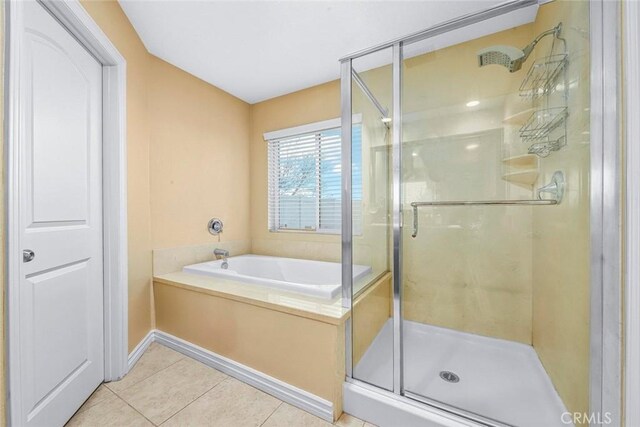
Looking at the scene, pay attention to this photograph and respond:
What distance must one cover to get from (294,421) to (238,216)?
84.0 inches

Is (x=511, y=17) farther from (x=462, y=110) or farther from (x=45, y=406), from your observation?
(x=45, y=406)

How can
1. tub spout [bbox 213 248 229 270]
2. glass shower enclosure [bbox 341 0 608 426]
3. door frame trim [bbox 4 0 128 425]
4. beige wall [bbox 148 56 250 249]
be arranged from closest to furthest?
glass shower enclosure [bbox 341 0 608 426] < door frame trim [bbox 4 0 128 425] < beige wall [bbox 148 56 250 249] < tub spout [bbox 213 248 229 270]

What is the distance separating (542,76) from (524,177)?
2.01 ft

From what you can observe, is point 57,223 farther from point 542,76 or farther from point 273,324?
point 542,76

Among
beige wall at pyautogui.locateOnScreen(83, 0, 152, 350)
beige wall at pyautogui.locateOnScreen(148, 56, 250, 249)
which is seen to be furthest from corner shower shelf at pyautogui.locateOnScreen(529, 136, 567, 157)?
beige wall at pyautogui.locateOnScreen(148, 56, 250, 249)

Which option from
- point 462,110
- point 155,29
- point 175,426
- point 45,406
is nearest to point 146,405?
point 175,426

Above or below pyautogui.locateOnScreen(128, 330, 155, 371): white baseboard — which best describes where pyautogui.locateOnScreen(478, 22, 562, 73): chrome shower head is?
above

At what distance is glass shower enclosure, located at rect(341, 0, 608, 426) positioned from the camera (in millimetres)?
1202

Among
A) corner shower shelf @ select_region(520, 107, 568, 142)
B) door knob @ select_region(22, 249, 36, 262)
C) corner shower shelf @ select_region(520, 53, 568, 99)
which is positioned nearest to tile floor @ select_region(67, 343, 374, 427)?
door knob @ select_region(22, 249, 36, 262)

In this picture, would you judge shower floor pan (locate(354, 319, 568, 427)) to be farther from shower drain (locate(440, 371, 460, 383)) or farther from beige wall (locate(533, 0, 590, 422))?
beige wall (locate(533, 0, 590, 422))

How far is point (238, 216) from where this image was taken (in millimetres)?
2939

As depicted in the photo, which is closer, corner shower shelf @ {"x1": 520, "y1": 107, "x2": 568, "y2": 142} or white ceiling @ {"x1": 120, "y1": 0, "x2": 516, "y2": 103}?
corner shower shelf @ {"x1": 520, "y1": 107, "x2": 568, "y2": 142}

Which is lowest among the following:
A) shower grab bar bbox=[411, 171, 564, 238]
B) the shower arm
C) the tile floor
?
the tile floor

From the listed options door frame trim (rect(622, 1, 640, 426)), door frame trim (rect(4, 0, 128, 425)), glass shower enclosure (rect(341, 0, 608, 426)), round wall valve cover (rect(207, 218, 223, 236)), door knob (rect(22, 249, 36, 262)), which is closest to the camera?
door frame trim (rect(622, 1, 640, 426))
